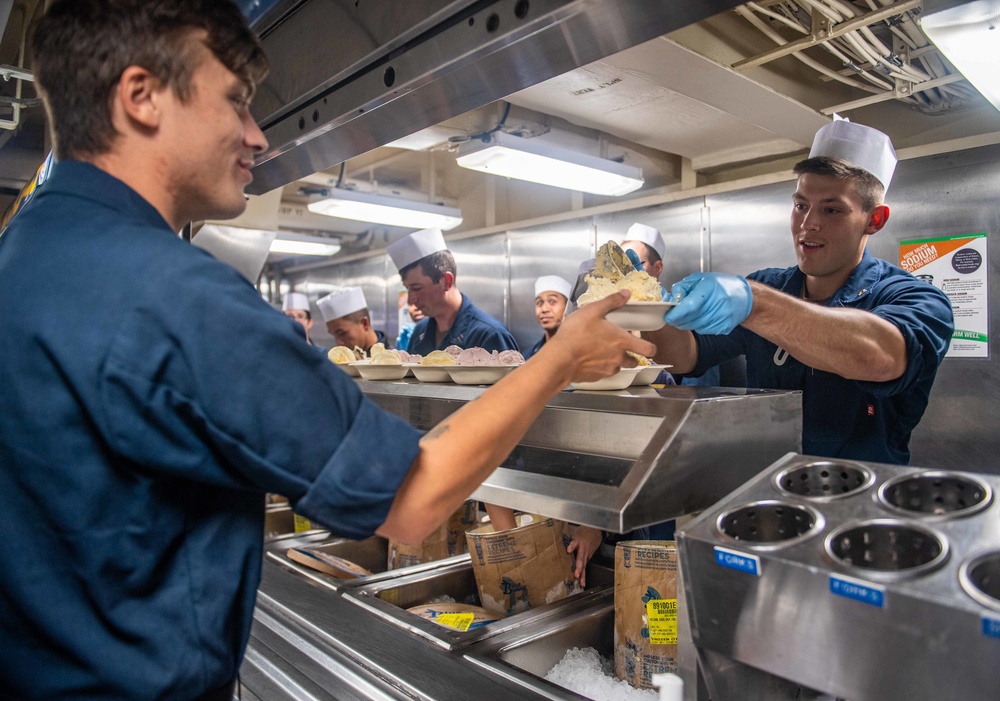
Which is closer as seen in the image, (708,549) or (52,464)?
(52,464)

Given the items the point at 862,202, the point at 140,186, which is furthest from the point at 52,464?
the point at 862,202

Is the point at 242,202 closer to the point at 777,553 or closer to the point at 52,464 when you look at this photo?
the point at 52,464

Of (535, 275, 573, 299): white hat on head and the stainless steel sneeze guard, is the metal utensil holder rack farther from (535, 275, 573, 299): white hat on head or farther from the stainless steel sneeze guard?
(535, 275, 573, 299): white hat on head

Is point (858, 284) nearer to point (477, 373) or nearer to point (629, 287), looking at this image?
point (629, 287)

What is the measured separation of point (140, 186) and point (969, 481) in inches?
50.4

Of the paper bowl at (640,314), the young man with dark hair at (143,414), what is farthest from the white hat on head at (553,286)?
the young man with dark hair at (143,414)

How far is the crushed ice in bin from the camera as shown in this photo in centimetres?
153

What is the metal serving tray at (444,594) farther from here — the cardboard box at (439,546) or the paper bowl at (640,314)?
the paper bowl at (640,314)

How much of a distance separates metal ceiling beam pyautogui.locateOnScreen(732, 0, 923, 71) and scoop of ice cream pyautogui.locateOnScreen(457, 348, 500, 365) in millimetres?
1780

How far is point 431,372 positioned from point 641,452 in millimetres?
905

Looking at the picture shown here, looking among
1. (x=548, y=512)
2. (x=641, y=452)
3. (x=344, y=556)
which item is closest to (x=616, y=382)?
(x=641, y=452)

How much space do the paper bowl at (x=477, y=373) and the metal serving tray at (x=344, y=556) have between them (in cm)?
67

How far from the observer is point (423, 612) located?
1.95 meters

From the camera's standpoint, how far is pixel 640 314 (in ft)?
4.66
